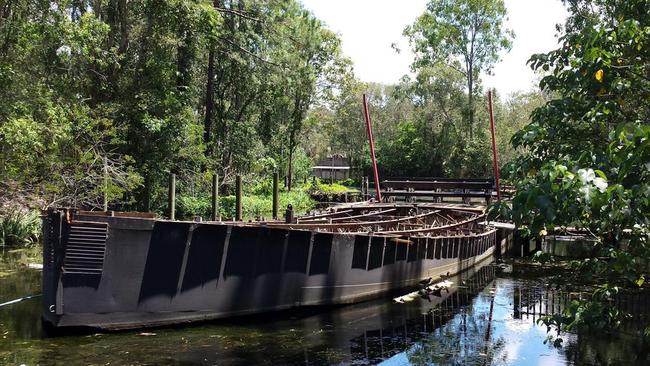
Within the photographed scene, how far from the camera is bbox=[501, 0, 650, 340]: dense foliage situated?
3.11 meters

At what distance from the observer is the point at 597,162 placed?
3861 mm

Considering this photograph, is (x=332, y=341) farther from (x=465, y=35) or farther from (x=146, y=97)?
(x=465, y=35)

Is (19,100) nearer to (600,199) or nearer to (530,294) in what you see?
(530,294)

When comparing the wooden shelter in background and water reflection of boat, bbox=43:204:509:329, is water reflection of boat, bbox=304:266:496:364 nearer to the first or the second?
water reflection of boat, bbox=43:204:509:329

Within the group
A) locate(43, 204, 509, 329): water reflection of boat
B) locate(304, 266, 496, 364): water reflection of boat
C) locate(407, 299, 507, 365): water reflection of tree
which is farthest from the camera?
locate(304, 266, 496, 364): water reflection of boat

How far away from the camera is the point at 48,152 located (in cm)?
2097

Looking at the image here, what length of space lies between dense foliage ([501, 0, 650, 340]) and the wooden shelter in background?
226 ft

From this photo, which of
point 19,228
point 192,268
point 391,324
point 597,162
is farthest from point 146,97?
point 597,162

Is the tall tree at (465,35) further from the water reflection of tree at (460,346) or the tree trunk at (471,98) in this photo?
the water reflection of tree at (460,346)

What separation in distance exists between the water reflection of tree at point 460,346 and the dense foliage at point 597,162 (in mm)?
5063

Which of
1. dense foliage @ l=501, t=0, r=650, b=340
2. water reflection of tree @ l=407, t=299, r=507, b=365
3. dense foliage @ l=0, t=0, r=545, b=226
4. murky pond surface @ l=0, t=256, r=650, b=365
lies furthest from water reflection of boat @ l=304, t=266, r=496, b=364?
dense foliage @ l=0, t=0, r=545, b=226

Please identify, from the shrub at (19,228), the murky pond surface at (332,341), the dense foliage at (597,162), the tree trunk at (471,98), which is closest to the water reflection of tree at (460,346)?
the murky pond surface at (332,341)

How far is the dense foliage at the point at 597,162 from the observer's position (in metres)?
3.11

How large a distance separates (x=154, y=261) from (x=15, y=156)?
38.5 feet
